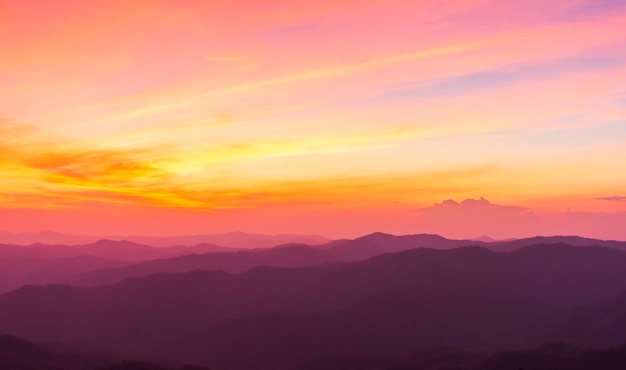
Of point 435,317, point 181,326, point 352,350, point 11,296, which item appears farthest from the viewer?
point 11,296

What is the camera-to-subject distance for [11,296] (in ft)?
552

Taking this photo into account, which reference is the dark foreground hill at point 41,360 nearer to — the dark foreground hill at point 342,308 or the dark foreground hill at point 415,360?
the dark foreground hill at point 415,360

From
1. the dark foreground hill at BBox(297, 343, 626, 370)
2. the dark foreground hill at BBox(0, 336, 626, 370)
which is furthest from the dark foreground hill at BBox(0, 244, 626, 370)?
the dark foreground hill at BBox(297, 343, 626, 370)

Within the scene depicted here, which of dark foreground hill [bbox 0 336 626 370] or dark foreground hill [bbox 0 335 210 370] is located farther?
dark foreground hill [bbox 0 335 210 370]

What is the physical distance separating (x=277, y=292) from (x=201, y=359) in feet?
172

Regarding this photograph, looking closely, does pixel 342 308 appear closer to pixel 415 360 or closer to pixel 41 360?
pixel 415 360

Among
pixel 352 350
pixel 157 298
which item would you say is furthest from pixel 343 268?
pixel 352 350

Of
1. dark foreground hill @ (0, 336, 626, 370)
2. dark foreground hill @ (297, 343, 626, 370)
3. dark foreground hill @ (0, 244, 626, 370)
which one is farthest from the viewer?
dark foreground hill @ (0, 244, 626, 370)

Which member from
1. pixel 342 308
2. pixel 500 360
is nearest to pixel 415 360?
pixel 500 360

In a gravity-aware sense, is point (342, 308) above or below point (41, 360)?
below

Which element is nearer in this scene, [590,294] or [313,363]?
[313,363]

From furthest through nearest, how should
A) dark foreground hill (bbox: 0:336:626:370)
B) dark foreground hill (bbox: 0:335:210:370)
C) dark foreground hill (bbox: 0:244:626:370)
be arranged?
dark foreground hill (bbox: 0:244:626:370) → dark foreground hill (bbox: 0:335:210:370) → dark foreground hill (bbox: 0:336:626:370)

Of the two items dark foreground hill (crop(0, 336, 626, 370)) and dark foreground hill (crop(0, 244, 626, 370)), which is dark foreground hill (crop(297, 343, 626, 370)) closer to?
dark foreground hill (crop(0, 336, 626, 370))

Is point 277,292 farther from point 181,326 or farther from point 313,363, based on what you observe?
point 313,363
